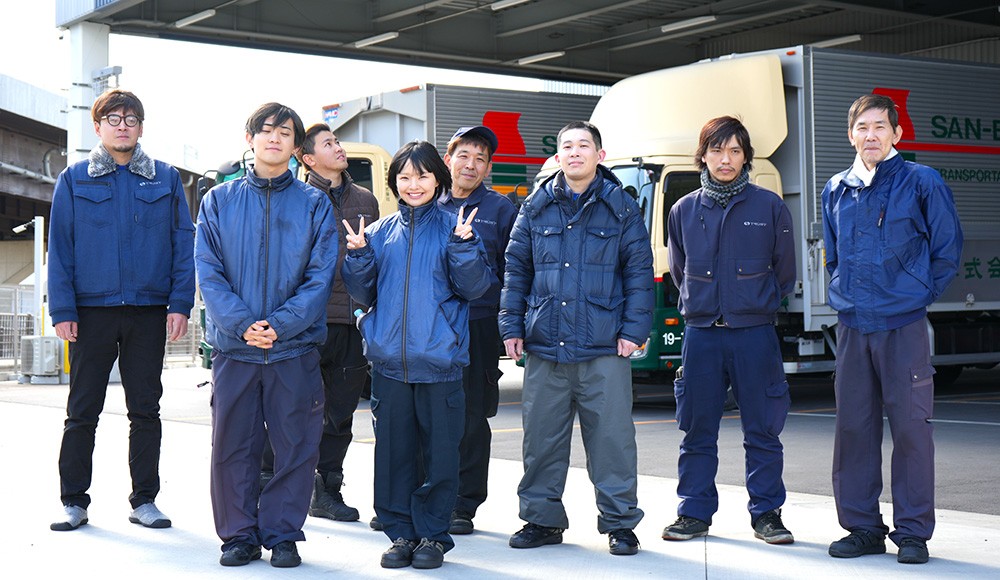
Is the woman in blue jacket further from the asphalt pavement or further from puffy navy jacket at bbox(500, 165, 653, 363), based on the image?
puffy navy jacket at bbox(500, 165, 653, 363)

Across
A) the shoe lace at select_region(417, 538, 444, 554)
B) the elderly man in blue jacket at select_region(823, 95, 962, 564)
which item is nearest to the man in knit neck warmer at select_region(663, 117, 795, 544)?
the elderly man in blue jacket at select_region(823, 95, 962, 564)

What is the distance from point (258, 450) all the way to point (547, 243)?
1.66m

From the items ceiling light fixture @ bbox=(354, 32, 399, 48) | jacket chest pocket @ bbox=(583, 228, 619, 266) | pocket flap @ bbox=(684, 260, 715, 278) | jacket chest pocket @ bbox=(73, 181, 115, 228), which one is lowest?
pocket flap @ bbox=(684, 260, 715, 278)

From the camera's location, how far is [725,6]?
23047mm

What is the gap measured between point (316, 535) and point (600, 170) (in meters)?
2.30

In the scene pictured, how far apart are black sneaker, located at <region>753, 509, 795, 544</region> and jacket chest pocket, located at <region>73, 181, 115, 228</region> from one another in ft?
11.9

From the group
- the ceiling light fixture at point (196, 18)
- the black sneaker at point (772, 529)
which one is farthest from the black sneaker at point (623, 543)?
the ceiling light fixture at point (196, 18)

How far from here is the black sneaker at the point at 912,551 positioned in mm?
5250

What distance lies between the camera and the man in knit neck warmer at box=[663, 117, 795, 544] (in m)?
5.89

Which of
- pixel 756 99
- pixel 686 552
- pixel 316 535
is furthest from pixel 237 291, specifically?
pixel 756 99

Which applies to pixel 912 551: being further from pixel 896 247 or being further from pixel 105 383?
pixel 105 383

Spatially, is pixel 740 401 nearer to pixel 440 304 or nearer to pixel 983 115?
pixel 440 304

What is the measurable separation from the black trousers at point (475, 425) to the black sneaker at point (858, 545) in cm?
180

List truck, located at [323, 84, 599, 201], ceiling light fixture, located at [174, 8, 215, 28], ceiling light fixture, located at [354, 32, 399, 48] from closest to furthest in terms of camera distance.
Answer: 1. truck, located at [323, 84, 599, 201]
2. ceiling light fixture, located at [174, 8, 215, 28]
3. ceiling light fixture, located at [354, 32, 399, 48]
